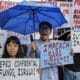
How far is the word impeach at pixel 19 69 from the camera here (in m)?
6.47

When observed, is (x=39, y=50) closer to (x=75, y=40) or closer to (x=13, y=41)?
(x=13, y=41)

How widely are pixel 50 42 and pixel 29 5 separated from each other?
2.22 metres

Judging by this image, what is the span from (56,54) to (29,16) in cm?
250

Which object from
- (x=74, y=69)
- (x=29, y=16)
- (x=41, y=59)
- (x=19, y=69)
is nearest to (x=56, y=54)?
(x=41, y=59)

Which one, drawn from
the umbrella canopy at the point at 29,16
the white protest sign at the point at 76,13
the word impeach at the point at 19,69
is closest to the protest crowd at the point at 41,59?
the word impeach at the point at 19,69

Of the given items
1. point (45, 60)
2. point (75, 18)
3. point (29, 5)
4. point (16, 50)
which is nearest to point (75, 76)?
point (45, 60)

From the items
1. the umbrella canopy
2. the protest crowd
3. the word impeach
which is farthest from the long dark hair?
the umbrella canopy

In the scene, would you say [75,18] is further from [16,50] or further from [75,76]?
[16,50]

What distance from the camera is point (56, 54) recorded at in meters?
6.80

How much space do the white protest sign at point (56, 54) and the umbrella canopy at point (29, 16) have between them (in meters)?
1.57

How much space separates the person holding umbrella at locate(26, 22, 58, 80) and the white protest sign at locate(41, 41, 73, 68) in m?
0.09

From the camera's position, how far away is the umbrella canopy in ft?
27.4

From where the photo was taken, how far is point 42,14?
8.81m

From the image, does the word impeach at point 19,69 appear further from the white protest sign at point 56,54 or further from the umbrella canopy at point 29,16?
the umbrella canopy at point 29,16
